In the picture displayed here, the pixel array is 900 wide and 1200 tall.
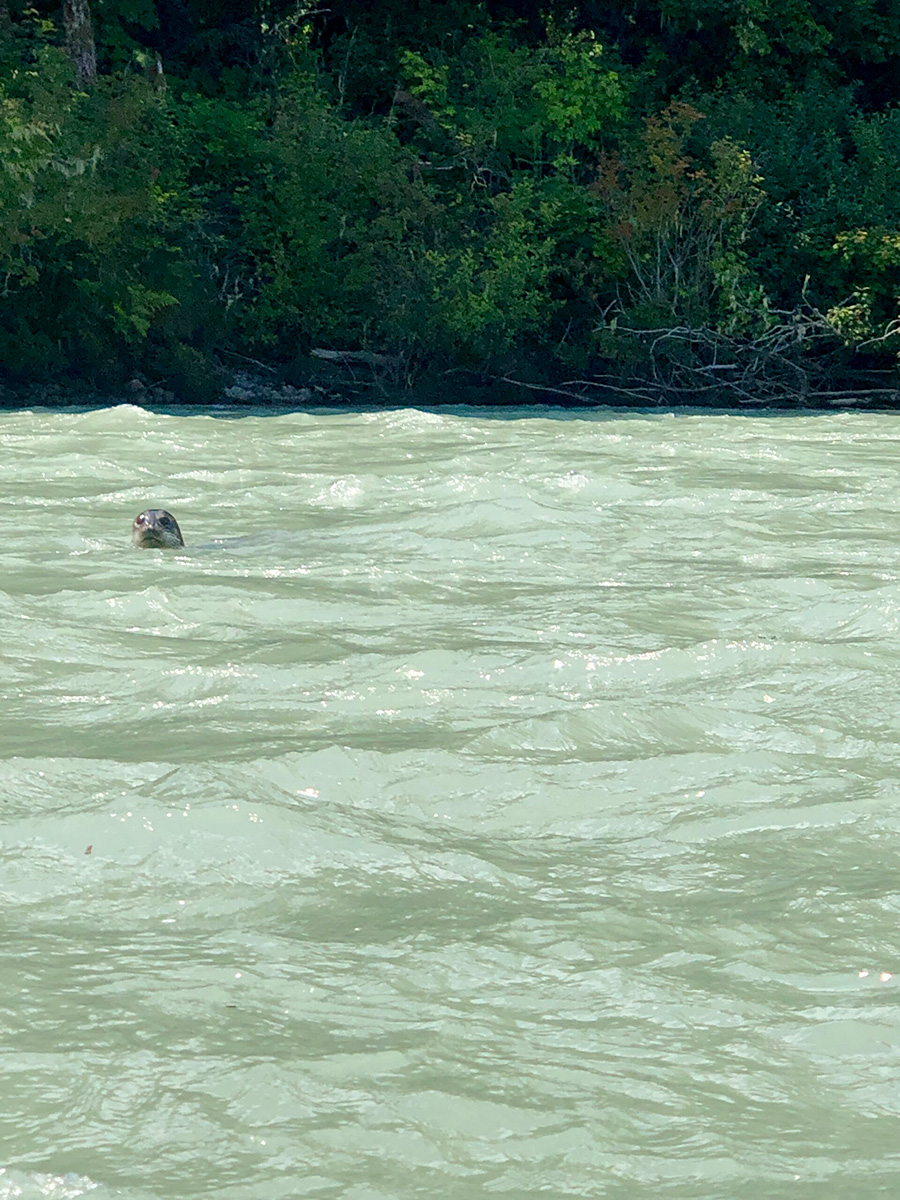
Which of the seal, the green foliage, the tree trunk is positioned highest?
the tree trunk

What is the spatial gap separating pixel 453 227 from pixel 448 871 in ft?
54.6

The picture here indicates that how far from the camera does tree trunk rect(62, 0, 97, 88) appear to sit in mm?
20500

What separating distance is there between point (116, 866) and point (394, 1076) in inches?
53.3

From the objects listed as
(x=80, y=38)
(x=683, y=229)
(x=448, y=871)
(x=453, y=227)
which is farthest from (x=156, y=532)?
(x=80, y=38)

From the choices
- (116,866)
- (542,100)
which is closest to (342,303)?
(542,100)

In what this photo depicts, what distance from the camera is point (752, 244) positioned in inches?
814

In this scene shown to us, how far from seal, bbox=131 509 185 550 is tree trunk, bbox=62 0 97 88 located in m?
12.9

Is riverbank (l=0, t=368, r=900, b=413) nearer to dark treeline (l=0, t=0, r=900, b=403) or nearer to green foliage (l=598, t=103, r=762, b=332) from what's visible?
dark treeline (l=0, t=0, r=900, b=403)

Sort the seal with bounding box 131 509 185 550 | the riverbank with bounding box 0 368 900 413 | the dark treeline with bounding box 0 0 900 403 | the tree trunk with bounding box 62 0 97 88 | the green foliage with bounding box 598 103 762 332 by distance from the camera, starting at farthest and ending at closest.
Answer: the tree trunk with bounding box 62 0 97 88
the green foliage with bounding box 598 103 762 332
the riverbank with bounding box 0 368 900 413
the dark treeline with bounding box 0 0 900 403
the seal with bounding box 131 509 185 550

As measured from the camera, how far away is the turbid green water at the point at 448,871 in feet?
10.8

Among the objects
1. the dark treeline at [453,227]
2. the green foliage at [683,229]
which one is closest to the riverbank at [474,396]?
the dark treeline at [453,227]

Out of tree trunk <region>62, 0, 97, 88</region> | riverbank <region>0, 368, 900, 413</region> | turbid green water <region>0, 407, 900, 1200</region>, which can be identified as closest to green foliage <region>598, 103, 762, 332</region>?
riverbank <region>0, 368, 900, 413</region>

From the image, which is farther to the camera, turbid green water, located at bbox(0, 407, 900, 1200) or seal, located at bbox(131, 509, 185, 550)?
seal, located at bbox(131, 509, 185, 550)

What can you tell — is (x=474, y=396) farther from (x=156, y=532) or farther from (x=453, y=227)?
(x=156, y=532)
